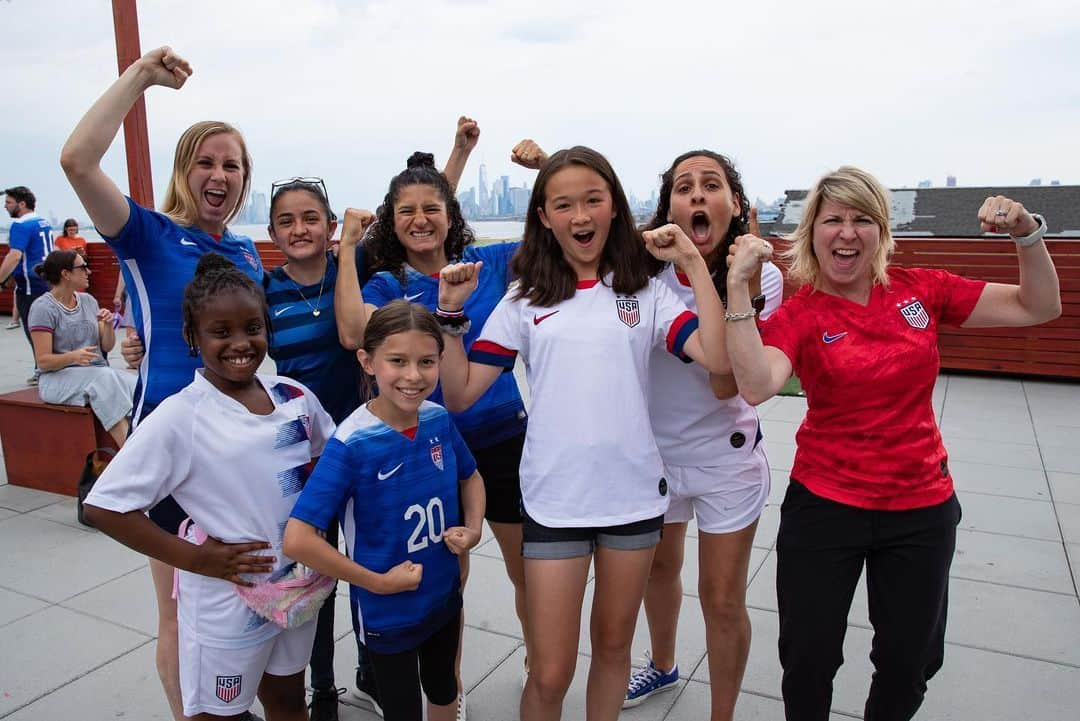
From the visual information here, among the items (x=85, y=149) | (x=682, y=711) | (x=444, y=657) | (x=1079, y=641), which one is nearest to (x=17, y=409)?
(x=85, y=149)

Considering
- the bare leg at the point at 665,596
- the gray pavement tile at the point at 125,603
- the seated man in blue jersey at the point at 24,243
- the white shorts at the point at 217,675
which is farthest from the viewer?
the seated man in blue jersey at the point at 24,243

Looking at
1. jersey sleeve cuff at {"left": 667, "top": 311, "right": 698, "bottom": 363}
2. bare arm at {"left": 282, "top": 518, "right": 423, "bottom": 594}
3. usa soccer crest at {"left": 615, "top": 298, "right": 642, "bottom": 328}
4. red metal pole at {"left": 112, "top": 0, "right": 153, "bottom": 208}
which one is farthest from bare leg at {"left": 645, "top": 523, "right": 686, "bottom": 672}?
red metal pole at {"left": 112, "top": 0, "right": 153, "bottom": 208}

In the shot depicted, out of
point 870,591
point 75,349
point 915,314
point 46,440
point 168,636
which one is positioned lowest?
point 46,440

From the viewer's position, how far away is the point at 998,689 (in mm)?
3086

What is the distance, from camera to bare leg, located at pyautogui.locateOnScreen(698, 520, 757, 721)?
2479mm

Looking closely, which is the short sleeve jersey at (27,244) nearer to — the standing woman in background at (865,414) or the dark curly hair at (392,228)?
the dark curly hair at (392,228)

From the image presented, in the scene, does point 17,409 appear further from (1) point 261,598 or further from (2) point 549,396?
(2) point 549,396

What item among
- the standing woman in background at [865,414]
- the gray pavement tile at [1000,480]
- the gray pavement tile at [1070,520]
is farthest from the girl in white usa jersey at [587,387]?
the gray pavement tile at [1000,480]

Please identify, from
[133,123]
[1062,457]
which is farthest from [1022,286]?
[133,123]

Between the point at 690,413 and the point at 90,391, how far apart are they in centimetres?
443

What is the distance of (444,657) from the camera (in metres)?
2.29

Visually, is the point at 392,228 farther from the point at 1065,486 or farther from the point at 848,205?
the point at 1065,486

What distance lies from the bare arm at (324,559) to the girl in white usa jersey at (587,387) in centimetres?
43

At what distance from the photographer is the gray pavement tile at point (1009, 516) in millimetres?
4668
